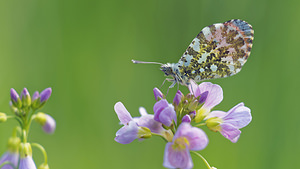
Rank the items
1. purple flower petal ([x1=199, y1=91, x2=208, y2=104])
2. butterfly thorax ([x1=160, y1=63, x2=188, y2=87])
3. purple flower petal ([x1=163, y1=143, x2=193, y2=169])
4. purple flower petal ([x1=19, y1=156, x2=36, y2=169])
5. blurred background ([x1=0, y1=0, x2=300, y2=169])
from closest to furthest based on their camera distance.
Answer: purple flower petal ([x1=163, y1=143, x2=193, y2=169]) < purple flower petal ([x1=19, y1=156, x2=36, y2=169]) < purple flower petal ([x1=199, y1=91, x2=208, y2=104]) < butterfly thorax ([x1=160, y1=63, x2=188, y2=87]) < blurred background ([x1=0, y1=0, x2=300, y2=169])

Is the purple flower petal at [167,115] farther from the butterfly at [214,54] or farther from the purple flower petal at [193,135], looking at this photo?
the butterfly at [214,54]

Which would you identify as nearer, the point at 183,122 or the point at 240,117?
the point at 183,122

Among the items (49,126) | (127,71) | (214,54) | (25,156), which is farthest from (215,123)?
(127,71)

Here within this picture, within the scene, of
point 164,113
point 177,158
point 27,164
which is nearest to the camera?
point 177,158

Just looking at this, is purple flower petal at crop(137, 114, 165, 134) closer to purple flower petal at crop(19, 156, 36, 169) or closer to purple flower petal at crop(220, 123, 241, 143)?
purple flower petal at crop(220, 123, 241, 143)

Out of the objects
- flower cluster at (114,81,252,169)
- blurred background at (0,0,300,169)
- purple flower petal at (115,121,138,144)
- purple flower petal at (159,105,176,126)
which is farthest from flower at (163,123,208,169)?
blurred background at (0,0,300,169)

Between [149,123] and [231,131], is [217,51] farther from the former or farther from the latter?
[149,123]
